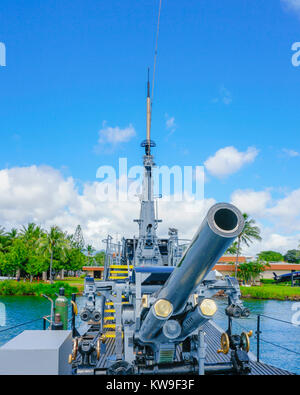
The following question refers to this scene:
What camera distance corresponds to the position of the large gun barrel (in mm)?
2869

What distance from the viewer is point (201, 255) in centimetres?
321

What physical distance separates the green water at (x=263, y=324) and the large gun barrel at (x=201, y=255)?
401cm

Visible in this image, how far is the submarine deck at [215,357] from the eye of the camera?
679 cm

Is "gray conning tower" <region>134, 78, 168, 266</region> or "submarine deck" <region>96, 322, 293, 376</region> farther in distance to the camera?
"gray conning tower" <region>134, 78, 168, 266</region>

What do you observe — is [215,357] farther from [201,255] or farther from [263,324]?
[263,324]

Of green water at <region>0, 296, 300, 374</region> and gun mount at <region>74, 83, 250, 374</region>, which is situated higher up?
gun mount at <region>74, 83, 250, 374</region>

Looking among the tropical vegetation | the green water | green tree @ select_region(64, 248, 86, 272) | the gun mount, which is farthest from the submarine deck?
green tree @ select_region(64, 248, 86, 272)

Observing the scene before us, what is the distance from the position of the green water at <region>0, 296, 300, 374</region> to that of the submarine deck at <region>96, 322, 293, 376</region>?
2.90 feet

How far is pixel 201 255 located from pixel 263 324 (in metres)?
20.7

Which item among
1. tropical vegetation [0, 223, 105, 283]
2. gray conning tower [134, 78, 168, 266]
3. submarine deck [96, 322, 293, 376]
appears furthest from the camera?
tropical vegetation [0, 223, 105, 283]

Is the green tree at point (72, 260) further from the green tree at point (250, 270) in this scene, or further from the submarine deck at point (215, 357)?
the submarine deck at point (215, 357)

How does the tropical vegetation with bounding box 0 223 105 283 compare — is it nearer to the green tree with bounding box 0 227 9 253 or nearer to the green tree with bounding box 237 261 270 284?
the green tree with bounding box 0 227 9 253

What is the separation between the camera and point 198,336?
584cm
